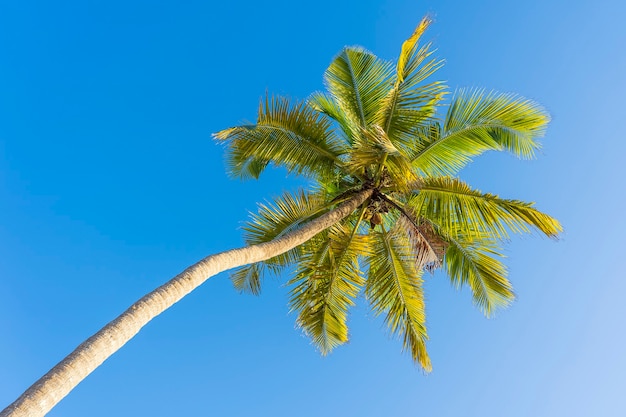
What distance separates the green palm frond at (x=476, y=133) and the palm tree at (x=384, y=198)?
0.02 meters

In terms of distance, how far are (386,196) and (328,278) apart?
5.90 ft

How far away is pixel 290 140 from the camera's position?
9523mm

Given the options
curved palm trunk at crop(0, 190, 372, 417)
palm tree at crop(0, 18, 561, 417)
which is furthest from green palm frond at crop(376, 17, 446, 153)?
curved palm trunk at crop(0, 190, 372, 417)

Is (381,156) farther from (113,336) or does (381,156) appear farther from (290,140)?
(113,336)

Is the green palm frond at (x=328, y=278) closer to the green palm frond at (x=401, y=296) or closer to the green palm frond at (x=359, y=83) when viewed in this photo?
the green palm frond at (x=401, y=296)

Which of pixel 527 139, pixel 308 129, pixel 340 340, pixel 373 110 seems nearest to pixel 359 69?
pixel 373 110

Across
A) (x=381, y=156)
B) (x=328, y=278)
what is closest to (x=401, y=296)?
(x=328, y=278)

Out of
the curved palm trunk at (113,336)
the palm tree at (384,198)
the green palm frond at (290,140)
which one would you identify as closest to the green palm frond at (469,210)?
the palm tree at (384,198)

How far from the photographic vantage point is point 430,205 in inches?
372

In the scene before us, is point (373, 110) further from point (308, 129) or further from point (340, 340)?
point (340, 340)

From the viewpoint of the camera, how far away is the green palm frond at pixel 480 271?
Answer: 9836 mm

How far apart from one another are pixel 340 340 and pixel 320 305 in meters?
1.16

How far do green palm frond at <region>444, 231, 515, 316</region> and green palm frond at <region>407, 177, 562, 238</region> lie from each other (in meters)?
0.52

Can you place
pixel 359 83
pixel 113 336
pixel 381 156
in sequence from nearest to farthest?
pixel 113 336 → pixel 381 156 → pixel 359 83
